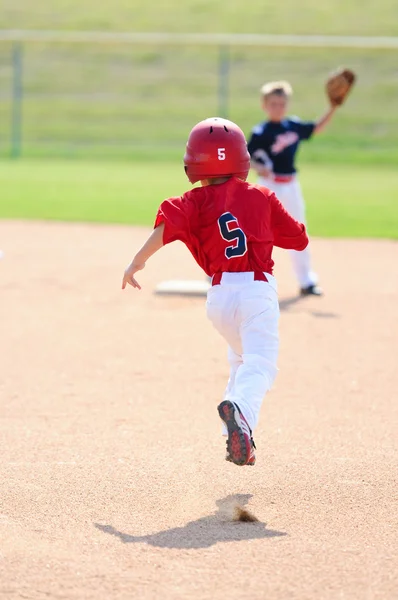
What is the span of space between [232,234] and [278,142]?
5100 millimetres

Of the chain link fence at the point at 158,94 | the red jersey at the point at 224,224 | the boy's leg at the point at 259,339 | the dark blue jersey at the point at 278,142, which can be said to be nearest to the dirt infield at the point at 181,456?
the boy's leg at the point at 259,339

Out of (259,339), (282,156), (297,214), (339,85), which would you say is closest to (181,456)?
(259,339)

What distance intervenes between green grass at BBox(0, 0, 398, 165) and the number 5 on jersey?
18.4m

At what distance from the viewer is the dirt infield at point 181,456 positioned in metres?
3.56

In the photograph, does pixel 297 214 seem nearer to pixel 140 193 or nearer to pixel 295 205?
pixel 295 205

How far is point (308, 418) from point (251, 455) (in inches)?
64.6

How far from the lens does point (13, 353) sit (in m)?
7.31

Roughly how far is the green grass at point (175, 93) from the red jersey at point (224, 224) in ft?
60.0

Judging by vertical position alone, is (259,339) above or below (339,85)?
below

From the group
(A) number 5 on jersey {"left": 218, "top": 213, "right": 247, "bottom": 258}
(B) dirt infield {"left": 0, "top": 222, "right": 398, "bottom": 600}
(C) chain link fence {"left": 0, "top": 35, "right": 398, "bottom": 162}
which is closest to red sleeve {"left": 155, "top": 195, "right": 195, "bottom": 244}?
(A) number 5 on jersey {"left": 218, "top": 213, "right": 247, "bottom": 258}

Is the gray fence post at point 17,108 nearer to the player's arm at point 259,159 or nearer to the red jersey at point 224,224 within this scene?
the player's arm at point 259,159

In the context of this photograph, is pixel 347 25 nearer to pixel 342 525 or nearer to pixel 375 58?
pixel 375 58

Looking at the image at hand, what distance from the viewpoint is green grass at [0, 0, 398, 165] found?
79.7 ft

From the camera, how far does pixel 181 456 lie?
16.4 feet
